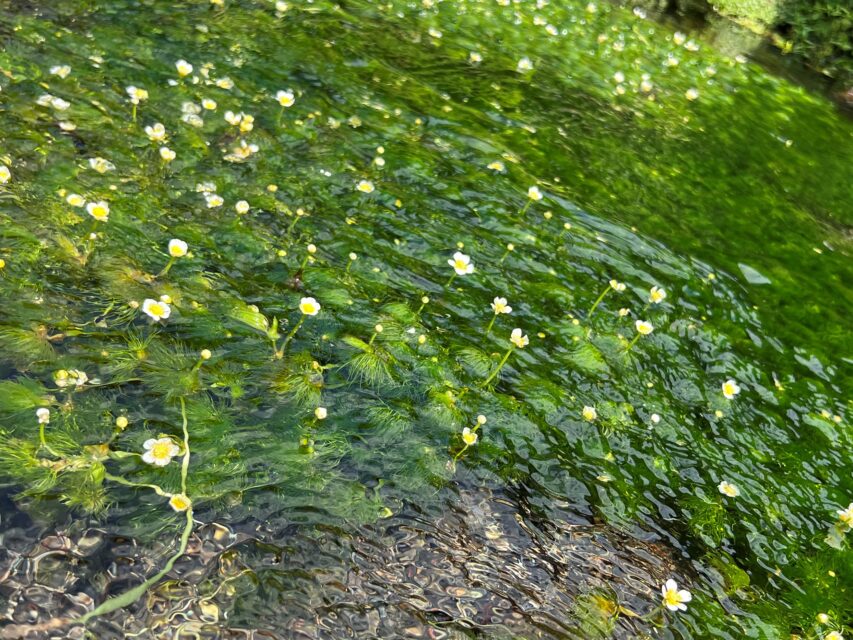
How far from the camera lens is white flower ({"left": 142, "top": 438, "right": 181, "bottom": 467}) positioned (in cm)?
308

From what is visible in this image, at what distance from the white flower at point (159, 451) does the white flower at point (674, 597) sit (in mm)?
2556

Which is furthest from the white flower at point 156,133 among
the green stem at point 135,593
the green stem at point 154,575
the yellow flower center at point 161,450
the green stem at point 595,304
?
the green stem at point 595,304

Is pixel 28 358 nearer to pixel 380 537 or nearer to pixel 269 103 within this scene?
pixel 380 537

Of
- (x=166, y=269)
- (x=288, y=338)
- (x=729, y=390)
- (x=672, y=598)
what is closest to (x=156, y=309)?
(x=166, y=269)

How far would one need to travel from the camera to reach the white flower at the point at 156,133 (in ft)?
16.3

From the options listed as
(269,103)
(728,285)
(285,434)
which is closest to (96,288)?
(285,434)

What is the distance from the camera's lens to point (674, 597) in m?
3.37

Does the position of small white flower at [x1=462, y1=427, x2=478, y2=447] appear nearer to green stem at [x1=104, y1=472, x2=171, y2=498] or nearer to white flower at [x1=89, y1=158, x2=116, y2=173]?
green stem at [x1=104, y1=472, x2=171, y2=498]

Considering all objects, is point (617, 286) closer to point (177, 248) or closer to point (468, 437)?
point (468, 437)

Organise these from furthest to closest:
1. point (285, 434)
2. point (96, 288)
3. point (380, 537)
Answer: point (96, 288)
point (285, 434)
point (380, 537)

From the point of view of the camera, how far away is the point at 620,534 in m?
3.72

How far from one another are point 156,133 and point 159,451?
2856 millimetres

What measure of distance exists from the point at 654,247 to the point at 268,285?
12.0 feet

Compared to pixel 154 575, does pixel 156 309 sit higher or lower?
higher
